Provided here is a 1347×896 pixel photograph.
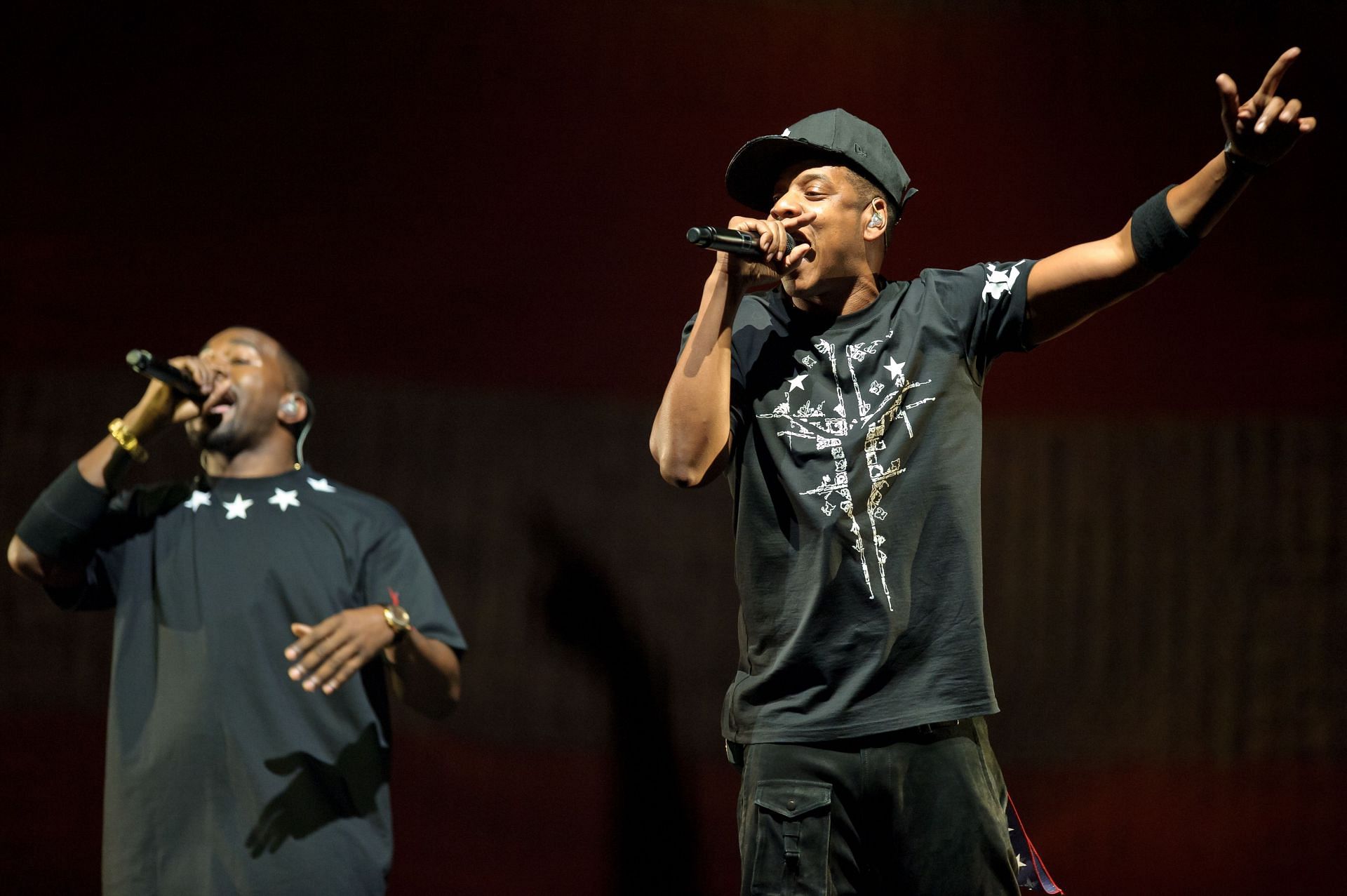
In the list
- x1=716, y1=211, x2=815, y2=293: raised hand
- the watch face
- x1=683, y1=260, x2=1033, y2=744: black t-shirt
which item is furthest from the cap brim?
the watch face

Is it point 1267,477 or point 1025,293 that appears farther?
point 1267,477

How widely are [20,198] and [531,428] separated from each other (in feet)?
4.09

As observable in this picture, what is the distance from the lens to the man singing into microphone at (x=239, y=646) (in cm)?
204

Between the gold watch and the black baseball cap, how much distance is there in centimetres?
95

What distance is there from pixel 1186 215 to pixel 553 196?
1.60m

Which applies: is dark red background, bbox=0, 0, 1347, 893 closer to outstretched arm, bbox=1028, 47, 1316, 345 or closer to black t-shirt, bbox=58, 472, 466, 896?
black t-shirt, bbox=58, 472, 466, 896

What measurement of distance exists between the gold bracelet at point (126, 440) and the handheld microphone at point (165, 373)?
0.10m

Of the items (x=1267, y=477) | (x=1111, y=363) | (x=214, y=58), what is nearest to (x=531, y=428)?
(x=214, y=58)

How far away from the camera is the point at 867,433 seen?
4.80 ft

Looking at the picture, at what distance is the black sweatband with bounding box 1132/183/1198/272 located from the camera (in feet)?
4.46

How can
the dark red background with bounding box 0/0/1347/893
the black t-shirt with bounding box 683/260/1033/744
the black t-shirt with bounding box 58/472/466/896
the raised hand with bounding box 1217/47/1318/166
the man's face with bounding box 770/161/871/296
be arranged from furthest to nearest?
1. the dark red background with bounding box 0/0/1347/893
2. the black t-shirt with bounding box 58/472/466/896
3. the man's face with bounding box 770/161/871/296
4. the black t-shirt with bounding box 683/260/1033/744
5. the raised hand with bounding box 1217/47/1318/166

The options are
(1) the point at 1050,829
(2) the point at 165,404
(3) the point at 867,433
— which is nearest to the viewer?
(3) the point at 867,433

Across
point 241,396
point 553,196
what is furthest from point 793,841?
point 553,196

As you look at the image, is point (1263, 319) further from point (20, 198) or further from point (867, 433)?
point (20, 198)
